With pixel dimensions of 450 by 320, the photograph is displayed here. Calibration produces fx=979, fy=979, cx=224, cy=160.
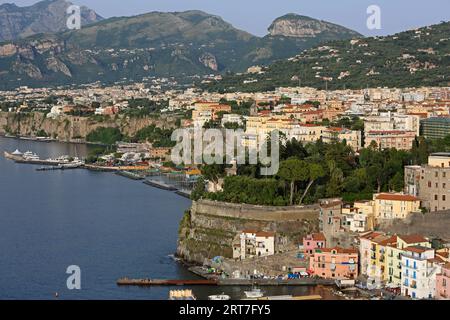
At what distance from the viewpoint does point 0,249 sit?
12664mm

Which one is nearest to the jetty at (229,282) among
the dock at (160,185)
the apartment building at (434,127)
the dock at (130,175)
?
the dock at (160,185)

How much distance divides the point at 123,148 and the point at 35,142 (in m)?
8.94

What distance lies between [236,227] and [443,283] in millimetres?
3774

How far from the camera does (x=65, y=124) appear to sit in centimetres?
3991

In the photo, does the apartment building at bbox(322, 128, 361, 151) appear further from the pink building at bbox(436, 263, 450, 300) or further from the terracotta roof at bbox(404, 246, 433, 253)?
the pink building at bbox(436, 263, 450, 300)

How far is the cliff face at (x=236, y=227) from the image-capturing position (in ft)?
37.7

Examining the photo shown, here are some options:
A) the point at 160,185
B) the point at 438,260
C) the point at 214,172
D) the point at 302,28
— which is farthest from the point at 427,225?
the point at 302,28

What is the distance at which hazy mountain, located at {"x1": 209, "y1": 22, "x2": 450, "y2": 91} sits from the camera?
122 ft

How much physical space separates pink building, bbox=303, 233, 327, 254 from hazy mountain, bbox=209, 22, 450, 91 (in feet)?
80.6

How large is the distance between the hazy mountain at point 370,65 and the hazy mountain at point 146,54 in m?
23.5

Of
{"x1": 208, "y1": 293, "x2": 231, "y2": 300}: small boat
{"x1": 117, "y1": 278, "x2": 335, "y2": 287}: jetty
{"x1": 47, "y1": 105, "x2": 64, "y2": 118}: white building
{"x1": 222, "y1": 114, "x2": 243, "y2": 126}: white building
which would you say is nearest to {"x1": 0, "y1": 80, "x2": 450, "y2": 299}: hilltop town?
{"x1": 117, "y1": 278, "x2": 335, "y2": 287}: jetty

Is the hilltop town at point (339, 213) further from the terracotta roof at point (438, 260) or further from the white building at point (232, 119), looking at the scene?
the white building at point (232, 119)
